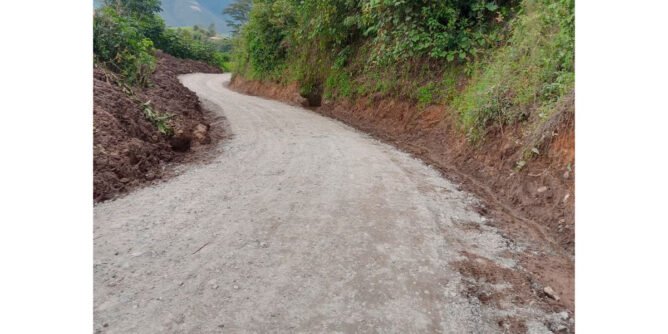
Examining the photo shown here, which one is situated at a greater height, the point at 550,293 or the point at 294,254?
the point at 550,293

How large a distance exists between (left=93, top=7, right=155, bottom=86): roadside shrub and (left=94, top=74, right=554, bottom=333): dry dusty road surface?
4292mm

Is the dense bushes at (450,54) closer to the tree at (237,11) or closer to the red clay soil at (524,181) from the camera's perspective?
the red clay soil at (524,181)

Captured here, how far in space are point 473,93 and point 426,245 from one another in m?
4.40

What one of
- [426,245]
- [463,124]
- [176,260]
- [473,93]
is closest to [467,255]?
[426,245]

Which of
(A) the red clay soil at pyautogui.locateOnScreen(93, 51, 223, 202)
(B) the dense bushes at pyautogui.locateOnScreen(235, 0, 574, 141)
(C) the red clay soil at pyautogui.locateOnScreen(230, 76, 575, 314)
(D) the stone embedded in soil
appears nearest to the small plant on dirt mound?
(A) the red clay soil at pyautogui.locateOnScreen(93, 51, 223, 202)

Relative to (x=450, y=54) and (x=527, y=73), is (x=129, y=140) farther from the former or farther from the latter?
(x=450, y=54)

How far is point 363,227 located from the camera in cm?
389

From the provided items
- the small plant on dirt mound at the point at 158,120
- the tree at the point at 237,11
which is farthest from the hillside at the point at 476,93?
the tree at the point at 237,11

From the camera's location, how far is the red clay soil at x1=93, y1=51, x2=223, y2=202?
4949mm

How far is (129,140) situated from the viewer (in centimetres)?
575

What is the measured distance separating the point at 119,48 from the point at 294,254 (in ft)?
24.7

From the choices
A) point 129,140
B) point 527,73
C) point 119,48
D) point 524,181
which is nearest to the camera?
point 524,181

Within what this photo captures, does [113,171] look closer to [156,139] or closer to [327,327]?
[156,139]

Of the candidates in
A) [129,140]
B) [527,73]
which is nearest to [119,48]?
[129,140]
